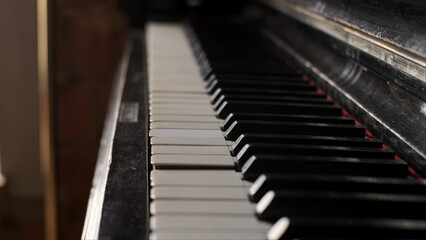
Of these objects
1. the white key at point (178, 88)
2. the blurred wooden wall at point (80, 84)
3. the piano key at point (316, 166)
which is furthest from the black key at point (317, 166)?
the blurred wooden wall at point (80, 84)

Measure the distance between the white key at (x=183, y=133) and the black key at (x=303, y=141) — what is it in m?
0.08

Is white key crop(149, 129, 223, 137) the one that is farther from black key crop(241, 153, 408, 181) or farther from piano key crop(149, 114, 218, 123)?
black key crop(241, 153, 408, 181)

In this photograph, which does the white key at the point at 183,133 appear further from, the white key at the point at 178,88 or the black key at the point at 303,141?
the white key at the point at 178,88

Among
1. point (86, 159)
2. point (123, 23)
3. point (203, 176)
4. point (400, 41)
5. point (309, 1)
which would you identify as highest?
point (400, 41)

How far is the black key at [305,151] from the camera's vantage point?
0.73 meters

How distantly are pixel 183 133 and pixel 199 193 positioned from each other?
0.23 m

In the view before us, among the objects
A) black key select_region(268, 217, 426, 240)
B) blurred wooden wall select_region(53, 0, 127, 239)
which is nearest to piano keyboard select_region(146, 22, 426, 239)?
black key select_region(268, 217, 426, 240)

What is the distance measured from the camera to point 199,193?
2.07 feet

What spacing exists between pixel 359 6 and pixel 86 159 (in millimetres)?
1948

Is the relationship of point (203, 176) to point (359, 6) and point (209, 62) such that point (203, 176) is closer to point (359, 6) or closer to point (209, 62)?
point (359, 6)

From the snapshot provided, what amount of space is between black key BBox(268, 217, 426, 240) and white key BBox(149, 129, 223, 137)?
330 millimetres

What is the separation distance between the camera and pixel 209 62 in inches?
52.1

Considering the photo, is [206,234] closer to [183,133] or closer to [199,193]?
[199,193]

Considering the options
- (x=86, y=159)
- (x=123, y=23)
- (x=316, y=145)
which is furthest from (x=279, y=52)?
(x=86, y=159)
